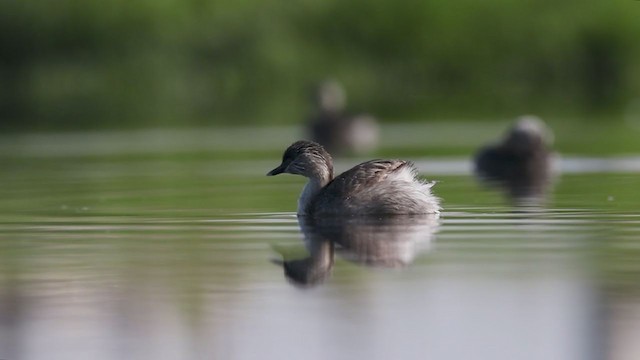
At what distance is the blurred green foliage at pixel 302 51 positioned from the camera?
144 ft

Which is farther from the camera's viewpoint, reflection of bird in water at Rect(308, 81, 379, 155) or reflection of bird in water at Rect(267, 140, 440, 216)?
reflection of bird in water at Rect(308, 81, 379, 155)

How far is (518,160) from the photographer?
21328 millimetres

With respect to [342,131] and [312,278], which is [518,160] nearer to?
[342,131]

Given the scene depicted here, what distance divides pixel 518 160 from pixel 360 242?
359 inches

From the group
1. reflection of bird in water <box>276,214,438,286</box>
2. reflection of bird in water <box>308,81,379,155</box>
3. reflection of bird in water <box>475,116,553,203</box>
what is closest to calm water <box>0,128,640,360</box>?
reflection of bird in water <box>276,214,438,286</box>

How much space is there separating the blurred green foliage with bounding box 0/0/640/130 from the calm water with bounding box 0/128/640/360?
25.2m

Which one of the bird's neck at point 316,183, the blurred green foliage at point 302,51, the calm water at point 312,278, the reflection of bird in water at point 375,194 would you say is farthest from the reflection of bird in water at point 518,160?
the blurred green foliage at point 302,51

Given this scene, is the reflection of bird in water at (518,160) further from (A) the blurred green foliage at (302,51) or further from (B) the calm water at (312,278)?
(A) the blurred green foliage at (302,51)

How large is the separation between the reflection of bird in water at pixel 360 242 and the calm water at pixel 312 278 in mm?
24

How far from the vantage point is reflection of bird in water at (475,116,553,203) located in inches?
762

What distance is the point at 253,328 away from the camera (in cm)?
884

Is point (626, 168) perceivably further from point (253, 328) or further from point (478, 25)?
point (478, 25)

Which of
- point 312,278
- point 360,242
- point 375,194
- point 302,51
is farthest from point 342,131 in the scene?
point 312,278

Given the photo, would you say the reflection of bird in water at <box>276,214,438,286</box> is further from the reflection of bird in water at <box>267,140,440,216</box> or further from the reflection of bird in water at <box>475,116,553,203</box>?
the reflection of bird in water at <box>475,116,553,203</box>
